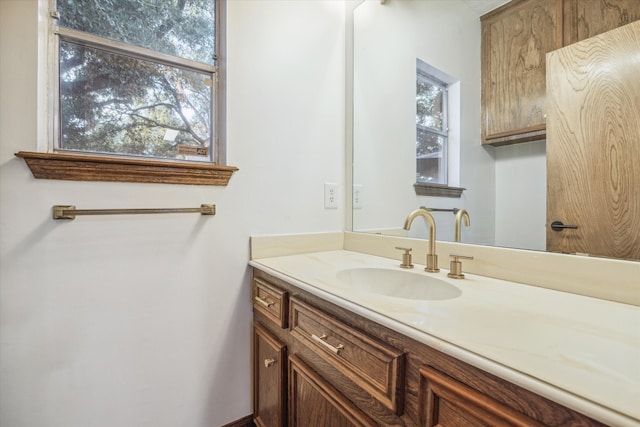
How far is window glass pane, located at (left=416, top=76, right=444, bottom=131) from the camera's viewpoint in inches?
48.9

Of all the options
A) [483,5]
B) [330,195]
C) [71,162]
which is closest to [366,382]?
[330,195]

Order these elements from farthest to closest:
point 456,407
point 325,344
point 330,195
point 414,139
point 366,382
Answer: point 330,195 → point 414,139 → point 325,344 → point 366,382 → point 456,407

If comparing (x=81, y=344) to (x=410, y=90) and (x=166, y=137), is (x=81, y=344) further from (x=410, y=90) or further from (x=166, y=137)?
(x=410, y=90)

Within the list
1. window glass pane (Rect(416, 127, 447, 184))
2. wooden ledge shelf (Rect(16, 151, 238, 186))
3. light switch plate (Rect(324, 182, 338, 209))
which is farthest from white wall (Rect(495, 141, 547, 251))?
wooden ledge shelf (Rect(16, 151, 238, 186))

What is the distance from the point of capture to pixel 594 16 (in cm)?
82

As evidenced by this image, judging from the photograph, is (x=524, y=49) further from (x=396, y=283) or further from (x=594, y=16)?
(x=396, y=283)

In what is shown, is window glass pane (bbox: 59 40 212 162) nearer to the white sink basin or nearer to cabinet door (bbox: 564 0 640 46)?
the white sink basin

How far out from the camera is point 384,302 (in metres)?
0.69

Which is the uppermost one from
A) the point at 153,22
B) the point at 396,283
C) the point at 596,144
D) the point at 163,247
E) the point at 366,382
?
the point at 153,22

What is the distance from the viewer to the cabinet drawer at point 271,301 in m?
1.00

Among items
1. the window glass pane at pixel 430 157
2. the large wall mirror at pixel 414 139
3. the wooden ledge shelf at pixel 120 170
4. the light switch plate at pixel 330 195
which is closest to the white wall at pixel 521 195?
the large wall mirror at pixel 414 139

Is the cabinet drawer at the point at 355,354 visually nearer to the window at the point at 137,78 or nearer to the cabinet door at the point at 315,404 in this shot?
the cabinet door at the point at 315,404

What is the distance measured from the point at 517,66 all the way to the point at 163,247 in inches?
54.7

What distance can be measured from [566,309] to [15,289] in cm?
149
